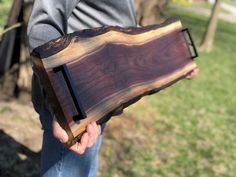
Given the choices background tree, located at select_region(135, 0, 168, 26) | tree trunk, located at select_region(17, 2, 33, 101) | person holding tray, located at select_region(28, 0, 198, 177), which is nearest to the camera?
person holding tray, located at select_region(28, 0, 198, 177)

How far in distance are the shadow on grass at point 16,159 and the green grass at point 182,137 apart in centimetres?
60

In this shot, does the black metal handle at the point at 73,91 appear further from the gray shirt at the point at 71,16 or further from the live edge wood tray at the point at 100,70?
the gray shirt at the point at 71,16

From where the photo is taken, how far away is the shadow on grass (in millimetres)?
3581

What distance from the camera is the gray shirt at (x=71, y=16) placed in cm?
172

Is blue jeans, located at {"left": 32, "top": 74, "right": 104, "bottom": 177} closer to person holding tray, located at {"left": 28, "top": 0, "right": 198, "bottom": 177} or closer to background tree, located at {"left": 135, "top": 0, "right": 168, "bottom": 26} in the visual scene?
person holding tray, located at {"left": 28, "top": 0, "right": 198, "bottom": 177}

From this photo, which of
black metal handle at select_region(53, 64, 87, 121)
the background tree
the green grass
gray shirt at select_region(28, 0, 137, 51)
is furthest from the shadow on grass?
black metal handle at select_region(53, 64, 87, 121)

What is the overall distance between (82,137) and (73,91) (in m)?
0.17

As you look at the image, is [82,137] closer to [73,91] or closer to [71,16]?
[73,91]

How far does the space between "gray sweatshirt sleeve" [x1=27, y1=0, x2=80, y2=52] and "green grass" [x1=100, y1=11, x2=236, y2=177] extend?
92.6 inches

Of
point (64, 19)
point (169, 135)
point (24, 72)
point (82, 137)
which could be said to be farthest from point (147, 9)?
point (82, 137)

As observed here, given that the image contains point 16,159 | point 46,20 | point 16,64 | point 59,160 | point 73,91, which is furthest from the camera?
point 16,64

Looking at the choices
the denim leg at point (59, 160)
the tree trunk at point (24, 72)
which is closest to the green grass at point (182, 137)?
the tree trunk at point (24, 72)

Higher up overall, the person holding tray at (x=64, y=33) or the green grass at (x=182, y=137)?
the person holding tray at (x=64, y=33)

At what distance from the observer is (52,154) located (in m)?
2.00
